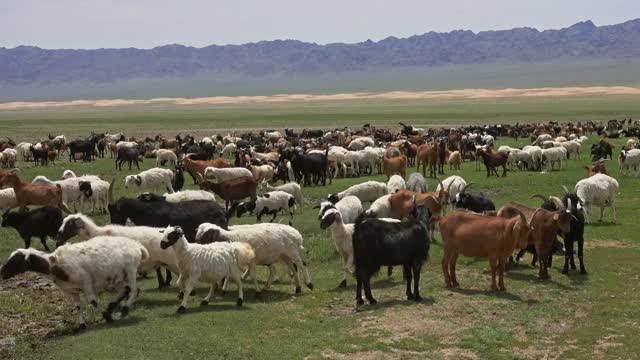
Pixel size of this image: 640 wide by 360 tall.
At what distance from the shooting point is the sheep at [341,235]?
14.0 meters

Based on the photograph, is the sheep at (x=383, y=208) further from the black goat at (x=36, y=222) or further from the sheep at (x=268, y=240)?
the black goat at (x=36, y=222)

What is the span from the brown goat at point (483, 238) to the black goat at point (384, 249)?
3.36ft

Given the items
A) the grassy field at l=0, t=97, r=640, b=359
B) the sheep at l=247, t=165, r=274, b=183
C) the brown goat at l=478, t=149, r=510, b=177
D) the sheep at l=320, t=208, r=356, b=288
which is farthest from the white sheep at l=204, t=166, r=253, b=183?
the sheep at l=320, t=208, r=356, b=288

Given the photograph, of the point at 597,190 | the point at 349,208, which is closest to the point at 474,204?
the point at 349,208

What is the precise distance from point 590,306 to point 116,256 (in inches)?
Answer: 306

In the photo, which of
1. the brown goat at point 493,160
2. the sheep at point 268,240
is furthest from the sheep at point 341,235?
the brown goat at point 493,160

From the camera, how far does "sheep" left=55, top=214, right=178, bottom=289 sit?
13.2m

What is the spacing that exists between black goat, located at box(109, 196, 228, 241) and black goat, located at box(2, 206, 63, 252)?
2.52 meters

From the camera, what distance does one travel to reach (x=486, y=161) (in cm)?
3234

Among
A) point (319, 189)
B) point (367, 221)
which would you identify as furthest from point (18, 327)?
point (319, 189)

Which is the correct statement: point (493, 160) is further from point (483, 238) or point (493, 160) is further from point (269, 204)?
point (483, 238)

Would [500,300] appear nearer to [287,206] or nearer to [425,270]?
[425,270]

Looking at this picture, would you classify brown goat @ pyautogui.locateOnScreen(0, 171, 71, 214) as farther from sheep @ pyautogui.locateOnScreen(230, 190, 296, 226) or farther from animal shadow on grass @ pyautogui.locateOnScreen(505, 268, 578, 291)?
animal shadow on grass @ pyautogui.locateOnScreen(505, 268, 578, 291)

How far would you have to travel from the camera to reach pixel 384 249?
41.1 feet
